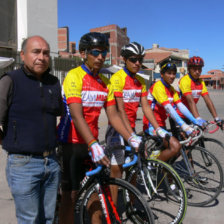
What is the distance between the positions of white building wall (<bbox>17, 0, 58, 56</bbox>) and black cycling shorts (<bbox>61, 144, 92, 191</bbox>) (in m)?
16.8

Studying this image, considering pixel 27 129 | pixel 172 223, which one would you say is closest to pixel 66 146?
pixel 27 129

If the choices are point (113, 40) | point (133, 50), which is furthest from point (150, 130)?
point (113, 40)

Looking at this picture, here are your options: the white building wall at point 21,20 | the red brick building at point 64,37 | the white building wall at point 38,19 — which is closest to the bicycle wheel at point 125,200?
the white building wall at point 38,19

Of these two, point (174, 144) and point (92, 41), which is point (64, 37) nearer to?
point (174, 144)

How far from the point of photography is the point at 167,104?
3.87 metres

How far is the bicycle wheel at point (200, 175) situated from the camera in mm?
4020

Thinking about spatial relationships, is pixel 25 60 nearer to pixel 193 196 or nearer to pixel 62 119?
pixel 62 119

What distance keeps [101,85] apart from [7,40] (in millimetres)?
15429

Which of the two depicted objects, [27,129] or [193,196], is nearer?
[27,129]

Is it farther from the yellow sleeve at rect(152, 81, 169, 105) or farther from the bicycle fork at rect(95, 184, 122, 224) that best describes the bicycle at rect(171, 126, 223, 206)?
the bicycle fork at rect(95, 184, 122, 224)

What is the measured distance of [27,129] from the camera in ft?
6.44

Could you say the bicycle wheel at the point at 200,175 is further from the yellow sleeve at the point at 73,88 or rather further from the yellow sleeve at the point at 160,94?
the yellow sleeve at the point at 73,88

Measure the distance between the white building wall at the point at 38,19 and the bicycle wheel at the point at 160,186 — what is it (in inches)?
659

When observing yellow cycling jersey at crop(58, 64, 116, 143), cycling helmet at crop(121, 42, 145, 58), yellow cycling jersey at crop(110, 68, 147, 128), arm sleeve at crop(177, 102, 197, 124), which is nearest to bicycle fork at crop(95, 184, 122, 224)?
yellow cycling jersey at crop(58, 64, 116, 143)
